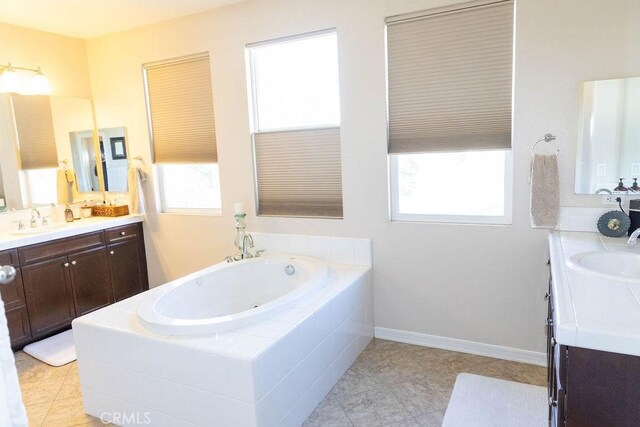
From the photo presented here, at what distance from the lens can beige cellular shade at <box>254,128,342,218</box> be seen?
3.27 meters

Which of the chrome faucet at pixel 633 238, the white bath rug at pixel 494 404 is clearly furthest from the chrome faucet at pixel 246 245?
the chrome faucet at pixel 633 238

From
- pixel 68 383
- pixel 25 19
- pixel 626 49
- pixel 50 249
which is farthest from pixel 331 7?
pixel 68 383

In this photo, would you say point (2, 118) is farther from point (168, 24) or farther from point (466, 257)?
point (466, 257)

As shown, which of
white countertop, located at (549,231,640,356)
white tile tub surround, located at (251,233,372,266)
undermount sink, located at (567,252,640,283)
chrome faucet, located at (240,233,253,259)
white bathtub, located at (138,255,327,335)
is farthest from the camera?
chrome faucet, located at (240,233,253,259)

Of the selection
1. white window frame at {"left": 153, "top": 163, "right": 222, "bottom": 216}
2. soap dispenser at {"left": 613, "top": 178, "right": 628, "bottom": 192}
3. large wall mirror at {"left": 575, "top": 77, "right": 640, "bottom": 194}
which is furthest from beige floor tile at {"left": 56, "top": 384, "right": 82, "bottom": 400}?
soap dispenser at {"left": 613, "top": 178, "right": 628, "bottom": 192}

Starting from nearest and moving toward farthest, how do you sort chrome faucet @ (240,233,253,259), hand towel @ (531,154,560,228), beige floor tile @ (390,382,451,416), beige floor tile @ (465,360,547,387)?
beige floor tile @ (390,382,451,416), hand towel @ (531,154,560,228), beige floor tile @ (465,360,547,387), chrome faucet @ (240,233,253,259)

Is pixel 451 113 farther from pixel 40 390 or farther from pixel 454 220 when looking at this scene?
pixel 40 390

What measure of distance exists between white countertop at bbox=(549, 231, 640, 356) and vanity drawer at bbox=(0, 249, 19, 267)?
350cm

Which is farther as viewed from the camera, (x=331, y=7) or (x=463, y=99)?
(x=331, y=7)

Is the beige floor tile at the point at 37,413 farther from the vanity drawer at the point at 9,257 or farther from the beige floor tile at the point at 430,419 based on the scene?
the beige floor tile at the point at 430,419

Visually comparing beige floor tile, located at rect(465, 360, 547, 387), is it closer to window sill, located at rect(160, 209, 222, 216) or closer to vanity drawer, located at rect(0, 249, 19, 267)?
window sill, located at rect(160, 209, 222, 216)

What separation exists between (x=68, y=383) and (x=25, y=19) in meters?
2.94

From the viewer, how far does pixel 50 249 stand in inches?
134

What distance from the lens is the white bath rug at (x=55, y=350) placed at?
3081 millimetres
